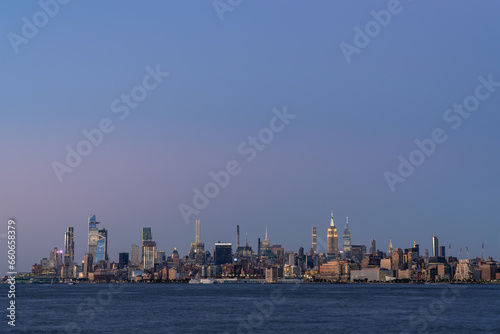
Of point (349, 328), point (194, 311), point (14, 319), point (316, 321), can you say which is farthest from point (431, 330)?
point (14, 319)

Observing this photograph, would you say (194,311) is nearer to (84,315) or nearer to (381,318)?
(84,315)

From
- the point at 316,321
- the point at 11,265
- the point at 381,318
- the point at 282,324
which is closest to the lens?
the point at 11,265

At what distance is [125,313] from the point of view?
136875mm

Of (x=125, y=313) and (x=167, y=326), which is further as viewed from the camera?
(x=125, y=313)

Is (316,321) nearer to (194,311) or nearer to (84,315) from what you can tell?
(194,311)

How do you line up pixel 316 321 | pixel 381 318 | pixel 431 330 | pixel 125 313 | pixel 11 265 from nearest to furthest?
pixel 11 265 → pixel 431 330 → pixel 316 321 → pixel 381 318 → pixel 125 313

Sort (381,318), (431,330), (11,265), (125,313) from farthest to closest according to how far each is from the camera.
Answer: (125,313), (381,318), (431,330), (11,265)

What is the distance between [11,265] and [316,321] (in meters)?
57.3

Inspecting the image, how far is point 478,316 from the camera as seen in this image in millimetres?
132000

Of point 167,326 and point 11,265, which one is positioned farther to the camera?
point 167,326

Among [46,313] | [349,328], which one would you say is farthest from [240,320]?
[46,313]

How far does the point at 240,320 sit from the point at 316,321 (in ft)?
42.4

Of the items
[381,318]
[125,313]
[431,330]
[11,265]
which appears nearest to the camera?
[11,265]

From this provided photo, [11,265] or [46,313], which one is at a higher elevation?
[11,265]
